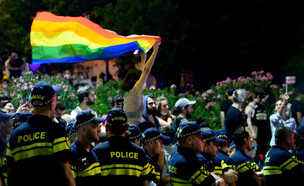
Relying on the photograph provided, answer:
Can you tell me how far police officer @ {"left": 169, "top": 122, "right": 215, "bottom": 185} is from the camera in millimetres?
5586

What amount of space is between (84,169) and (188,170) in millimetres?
1144

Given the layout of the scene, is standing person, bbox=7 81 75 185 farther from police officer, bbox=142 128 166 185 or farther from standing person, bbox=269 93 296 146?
standing person, bbox=269 93 296 146

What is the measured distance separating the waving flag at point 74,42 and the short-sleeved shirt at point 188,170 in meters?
3.57

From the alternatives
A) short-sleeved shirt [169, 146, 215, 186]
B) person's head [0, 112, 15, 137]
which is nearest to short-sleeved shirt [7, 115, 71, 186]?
short-sleeved shirt [169, 146, 215, 186]

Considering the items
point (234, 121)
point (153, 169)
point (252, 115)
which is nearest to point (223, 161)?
point (153, 169)

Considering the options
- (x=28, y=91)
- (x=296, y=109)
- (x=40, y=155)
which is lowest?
(x=296, y=109)

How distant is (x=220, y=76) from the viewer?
99.6 feet

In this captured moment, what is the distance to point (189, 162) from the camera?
223 inches

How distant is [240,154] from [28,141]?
3.72 m

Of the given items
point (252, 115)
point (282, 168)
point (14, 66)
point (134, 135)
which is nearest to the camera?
point (134, 135)

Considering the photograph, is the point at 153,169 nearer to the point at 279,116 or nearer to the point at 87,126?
the point at 87,126

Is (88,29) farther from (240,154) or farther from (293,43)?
(293,43)

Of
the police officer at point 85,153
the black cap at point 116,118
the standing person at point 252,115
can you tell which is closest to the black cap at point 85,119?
the police officer at point 85,153

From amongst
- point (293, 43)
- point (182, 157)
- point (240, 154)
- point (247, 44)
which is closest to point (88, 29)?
point (240, 154)
